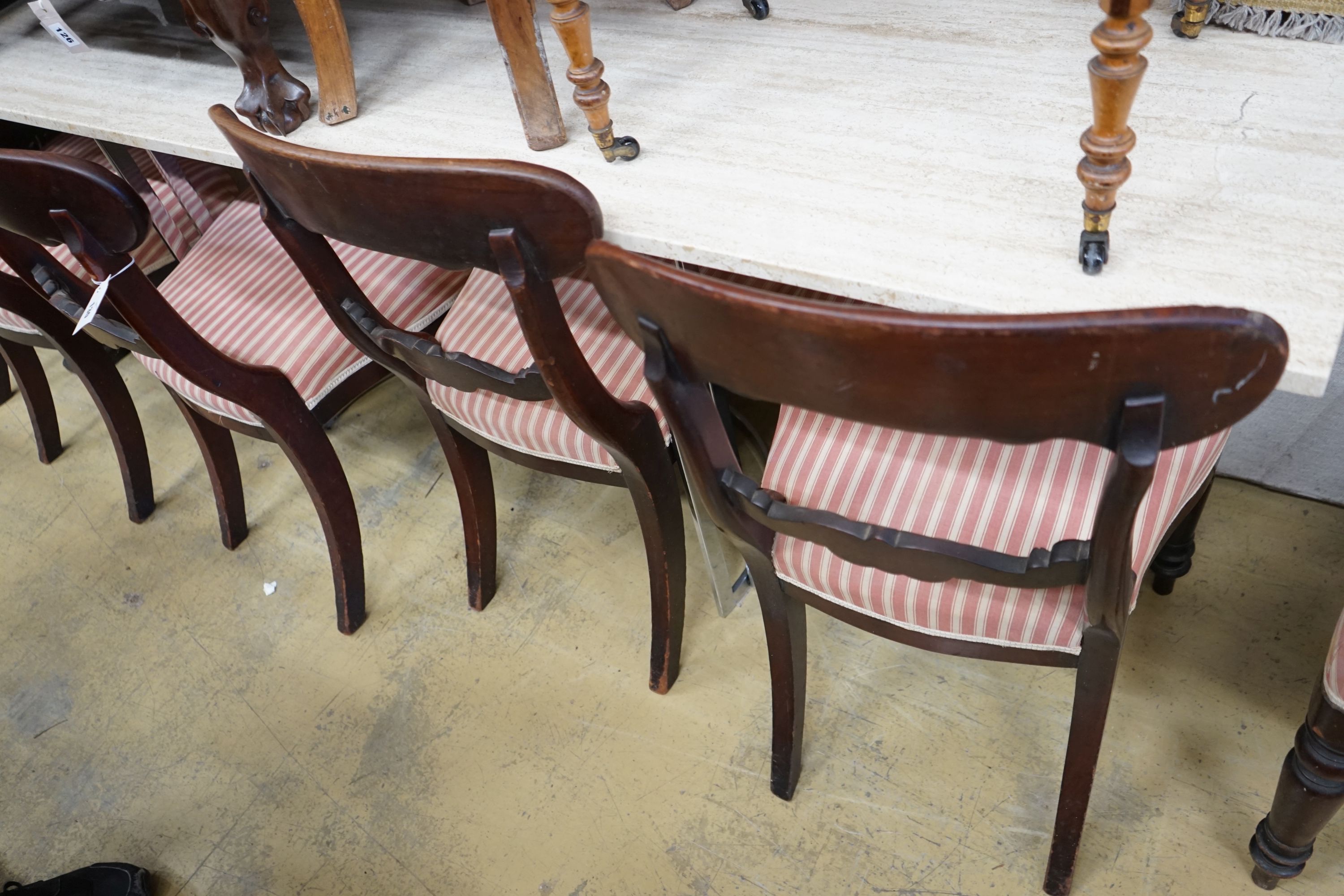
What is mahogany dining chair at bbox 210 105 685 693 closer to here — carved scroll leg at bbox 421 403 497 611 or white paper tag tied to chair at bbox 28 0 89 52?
carved scroll leg at bbox 421 403 497 611

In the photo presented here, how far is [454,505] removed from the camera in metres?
1.78

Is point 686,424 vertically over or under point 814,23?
under

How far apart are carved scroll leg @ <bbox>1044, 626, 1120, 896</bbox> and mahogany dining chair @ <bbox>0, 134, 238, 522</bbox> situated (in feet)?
5.09

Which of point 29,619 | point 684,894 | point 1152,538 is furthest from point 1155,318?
point 29,619

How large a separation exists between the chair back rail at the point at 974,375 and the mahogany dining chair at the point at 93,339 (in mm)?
1259

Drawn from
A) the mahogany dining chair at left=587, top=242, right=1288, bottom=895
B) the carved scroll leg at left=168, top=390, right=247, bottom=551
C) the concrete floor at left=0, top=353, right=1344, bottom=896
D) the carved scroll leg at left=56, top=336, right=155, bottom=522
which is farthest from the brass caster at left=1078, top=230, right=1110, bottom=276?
the carved scroll leg at left=56, top=336, right=155, bottom=522

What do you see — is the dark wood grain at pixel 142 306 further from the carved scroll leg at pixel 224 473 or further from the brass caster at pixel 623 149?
the brass caster at pixel 623 149

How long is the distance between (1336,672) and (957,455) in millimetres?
378

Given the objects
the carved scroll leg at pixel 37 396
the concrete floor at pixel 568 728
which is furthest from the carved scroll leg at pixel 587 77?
the carved scroll leg at pixel 37 396

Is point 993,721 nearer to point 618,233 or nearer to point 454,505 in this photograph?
point 618,233

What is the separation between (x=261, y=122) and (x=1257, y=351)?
120cm

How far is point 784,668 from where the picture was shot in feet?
3.78

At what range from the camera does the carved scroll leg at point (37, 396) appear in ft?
6.18

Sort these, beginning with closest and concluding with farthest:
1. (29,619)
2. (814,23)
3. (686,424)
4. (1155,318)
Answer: (1155,318)
(686,424)
(814,23)
(29,619)
